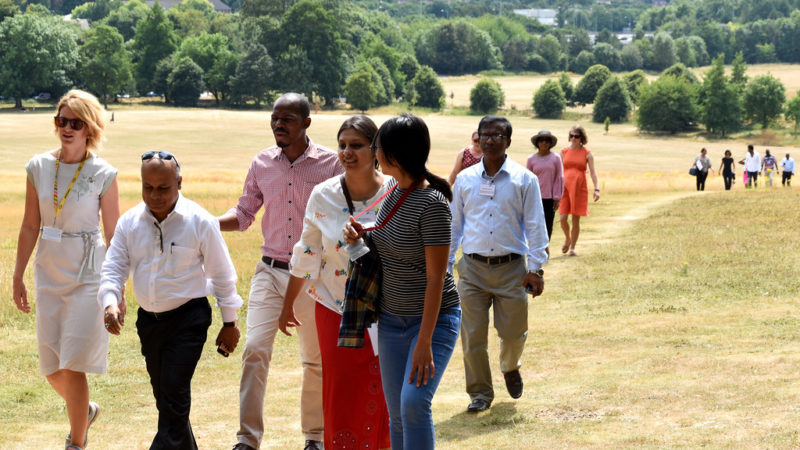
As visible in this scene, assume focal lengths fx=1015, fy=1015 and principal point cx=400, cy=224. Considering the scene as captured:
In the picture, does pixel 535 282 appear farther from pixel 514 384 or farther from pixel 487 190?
pixel 514 384

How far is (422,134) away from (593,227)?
18.6 m

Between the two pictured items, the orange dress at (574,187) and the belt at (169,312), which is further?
the orange dress at (574,187)

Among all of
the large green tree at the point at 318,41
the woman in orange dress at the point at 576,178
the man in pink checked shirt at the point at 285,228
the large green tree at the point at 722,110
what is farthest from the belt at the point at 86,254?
the large green tree at the point at 318,41

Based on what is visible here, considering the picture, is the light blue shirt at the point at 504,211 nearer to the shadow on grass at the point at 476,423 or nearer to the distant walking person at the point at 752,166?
the shadow on grass at the point at 476,423

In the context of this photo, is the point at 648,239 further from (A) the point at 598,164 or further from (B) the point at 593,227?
(A) the point at 598,164

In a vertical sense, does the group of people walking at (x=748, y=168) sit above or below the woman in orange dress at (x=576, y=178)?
below

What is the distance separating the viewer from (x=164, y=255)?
520cm

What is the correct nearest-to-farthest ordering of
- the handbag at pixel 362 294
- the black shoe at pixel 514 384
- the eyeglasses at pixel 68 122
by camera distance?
the handbag at pixel 362 294
the eyeglasses at pixel 68 122
the black shoe at pixel 514 384

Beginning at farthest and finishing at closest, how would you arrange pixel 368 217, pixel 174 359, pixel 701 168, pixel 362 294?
1. pixel 701 168
2. pixel 368 217
3. pixel 174 359
4. pixel 362 294

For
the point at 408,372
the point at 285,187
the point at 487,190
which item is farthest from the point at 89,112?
the point at 487,190

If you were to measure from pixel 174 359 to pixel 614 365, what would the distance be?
15.9 ft

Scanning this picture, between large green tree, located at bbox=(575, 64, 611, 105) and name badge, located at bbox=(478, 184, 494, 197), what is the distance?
146553 mm

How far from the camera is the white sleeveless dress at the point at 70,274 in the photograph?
5902mm

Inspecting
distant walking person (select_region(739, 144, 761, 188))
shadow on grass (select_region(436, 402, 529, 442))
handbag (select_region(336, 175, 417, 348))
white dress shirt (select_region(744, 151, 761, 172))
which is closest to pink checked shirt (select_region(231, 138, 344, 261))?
handbag (select_region(336, 175, 417, 348))
